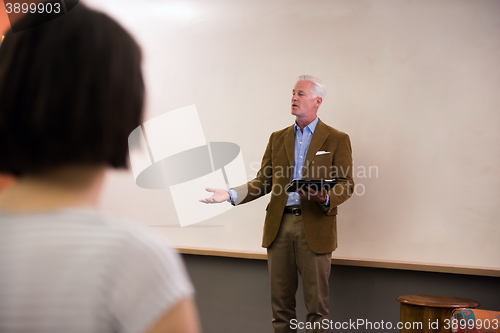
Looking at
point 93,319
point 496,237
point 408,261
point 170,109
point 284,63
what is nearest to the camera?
point 93,319

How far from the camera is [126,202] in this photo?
3.74 meters

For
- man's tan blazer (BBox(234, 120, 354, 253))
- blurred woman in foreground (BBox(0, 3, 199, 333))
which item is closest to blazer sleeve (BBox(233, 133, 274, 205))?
man's tan blazer (BBox(234, 120, 354, 253))

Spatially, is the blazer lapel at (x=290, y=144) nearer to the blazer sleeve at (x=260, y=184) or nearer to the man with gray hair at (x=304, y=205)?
the man with gray hair at (x=304, y=205)

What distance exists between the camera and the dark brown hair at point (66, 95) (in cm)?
49

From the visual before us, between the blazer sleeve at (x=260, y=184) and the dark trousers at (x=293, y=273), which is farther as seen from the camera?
the blazer sleeve at (x=260, y=184)

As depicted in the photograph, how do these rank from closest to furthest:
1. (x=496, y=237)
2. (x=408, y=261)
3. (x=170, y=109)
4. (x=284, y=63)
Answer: (x=496, y=237)
(x=408, y=261)
(x=284, y=63)
(x=170, y=109)

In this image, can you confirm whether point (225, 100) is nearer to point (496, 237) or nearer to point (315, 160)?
point (315, 160)

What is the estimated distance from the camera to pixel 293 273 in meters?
→ 2.74

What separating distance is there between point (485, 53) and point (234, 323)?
2498 mm

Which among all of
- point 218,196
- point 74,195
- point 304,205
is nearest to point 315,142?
point 304,205

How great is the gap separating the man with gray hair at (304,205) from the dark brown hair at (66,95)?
80.4 inches

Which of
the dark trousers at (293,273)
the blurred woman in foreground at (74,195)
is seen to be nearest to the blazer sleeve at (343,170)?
the dark trousers at (293,273)

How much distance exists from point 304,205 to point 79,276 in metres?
2.26

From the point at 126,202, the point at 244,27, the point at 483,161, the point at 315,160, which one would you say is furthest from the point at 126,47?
the point at 126,202
